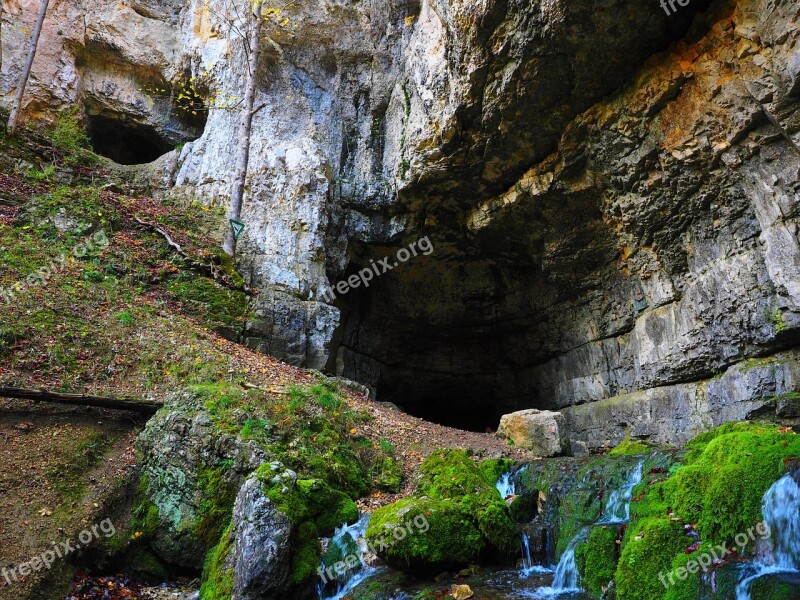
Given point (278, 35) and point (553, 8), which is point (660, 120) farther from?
point (278, 35)

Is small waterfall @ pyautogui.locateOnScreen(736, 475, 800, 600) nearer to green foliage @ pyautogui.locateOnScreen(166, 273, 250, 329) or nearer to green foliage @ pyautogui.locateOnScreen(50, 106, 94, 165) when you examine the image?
green foliage @ pyautogui.locateOnScreen(166, 273, 250, 329)

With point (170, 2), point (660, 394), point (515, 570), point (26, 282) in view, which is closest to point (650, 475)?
point (515, 570)

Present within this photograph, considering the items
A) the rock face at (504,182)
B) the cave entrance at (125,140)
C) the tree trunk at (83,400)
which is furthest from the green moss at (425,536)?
the cave entrance at (125,140)

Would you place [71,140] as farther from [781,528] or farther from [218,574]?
[781,528]

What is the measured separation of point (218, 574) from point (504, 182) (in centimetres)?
1340

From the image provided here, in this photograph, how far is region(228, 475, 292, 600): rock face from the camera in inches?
227

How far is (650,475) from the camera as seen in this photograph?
730 cm

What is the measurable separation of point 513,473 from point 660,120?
29.3 ft

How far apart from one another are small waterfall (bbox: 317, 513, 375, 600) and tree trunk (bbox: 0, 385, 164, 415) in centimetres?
378

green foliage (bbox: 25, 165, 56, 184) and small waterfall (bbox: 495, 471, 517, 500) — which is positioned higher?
green foliage (bbox: 25, 165, 56, 184)

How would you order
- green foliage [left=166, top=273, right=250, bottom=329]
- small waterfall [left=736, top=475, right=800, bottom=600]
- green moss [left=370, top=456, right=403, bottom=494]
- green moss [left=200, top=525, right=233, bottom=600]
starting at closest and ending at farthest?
small waterfall [left=736, top=475, right=800, bottom=600] → green moss [left=200, top=525, right=233, bottom=600] → green moss [left=370, top=456, right=403, bottom=494] → green foliage [left=166, top=273, right=250, bottom=329]

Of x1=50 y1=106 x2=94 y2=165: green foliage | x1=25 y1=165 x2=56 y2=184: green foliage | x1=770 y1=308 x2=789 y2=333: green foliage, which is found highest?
x1=50 y1=106 x2=94 y2=165: green foliage

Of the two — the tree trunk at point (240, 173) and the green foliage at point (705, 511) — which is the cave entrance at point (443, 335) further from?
the green foliage at point (705, 511)

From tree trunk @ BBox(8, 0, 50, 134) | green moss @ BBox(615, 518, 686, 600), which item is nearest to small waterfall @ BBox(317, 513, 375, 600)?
green moss @ BBox(615, 518, 686, 600)
